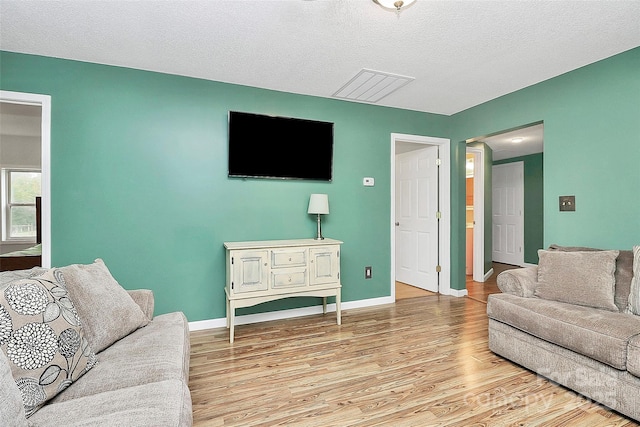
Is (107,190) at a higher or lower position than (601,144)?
lower

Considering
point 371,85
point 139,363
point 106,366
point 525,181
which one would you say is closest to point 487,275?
point 525,181

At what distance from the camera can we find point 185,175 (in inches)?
121

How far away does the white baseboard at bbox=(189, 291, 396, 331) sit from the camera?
3.15m

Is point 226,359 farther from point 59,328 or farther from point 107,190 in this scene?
point 107,190

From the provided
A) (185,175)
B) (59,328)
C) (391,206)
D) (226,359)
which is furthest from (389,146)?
(59,328)

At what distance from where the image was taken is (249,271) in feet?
9.54

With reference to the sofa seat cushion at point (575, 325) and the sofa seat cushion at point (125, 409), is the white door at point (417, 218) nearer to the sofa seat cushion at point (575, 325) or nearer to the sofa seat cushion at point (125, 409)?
the sofa seat cushion at point (575, 325)

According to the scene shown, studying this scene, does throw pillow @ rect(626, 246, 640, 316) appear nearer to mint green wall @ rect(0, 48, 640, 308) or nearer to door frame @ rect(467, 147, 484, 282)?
mint green wall @ rect(0, 48, 640, 308)

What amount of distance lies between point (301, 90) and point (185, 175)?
4.79 feet

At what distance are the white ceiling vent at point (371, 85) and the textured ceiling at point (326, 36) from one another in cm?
9

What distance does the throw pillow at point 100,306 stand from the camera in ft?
5.26

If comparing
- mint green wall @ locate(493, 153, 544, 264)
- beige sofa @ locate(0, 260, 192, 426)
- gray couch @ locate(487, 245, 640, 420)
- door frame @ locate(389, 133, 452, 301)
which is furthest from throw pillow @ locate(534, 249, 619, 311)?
mint green wall @ locate(493, 153, 544, 264)

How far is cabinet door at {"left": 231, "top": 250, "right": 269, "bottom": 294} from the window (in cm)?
484

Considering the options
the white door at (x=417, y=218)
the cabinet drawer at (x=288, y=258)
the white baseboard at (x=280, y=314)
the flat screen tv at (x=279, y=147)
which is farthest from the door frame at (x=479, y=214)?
the cabinet drawer at (x=288, y=258)
